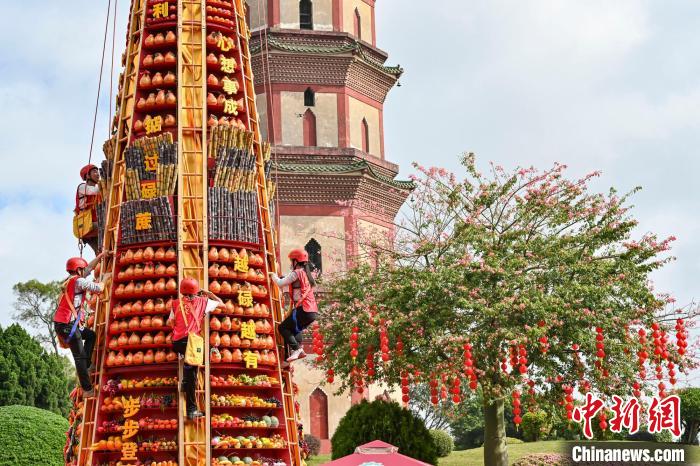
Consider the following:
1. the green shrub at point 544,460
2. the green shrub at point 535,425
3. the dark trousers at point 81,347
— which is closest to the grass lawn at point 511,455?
the green shrub at point 544,460

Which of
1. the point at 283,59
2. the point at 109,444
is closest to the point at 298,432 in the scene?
the point at 109,444

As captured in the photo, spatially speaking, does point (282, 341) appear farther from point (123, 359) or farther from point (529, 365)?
point (529, 365)

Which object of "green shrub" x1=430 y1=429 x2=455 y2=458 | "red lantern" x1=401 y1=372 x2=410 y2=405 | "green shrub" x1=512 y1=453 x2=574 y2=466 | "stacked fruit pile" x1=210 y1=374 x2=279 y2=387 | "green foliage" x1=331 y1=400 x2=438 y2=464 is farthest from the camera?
"green shrub" x1=430 y1=429 x2=455 y2=458

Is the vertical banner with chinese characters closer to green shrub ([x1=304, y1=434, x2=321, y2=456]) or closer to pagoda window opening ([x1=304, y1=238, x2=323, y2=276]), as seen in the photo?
green shrub ([x1=304, y1=434, x2=321, y2=456])

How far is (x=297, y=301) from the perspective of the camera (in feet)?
43.6

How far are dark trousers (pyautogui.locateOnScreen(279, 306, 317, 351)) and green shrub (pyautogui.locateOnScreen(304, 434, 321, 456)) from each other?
49.8 feet

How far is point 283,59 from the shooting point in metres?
31.4

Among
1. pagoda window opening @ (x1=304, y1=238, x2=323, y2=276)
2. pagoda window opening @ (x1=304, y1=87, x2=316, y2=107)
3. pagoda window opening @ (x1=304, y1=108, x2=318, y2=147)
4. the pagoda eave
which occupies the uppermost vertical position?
the pagoda eave

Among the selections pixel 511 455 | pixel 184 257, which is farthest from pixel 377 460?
pixel 511 455

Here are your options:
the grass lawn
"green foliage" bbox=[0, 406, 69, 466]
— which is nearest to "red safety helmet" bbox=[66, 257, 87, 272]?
"green foliage" bbox=[0, 406, 69, 466]

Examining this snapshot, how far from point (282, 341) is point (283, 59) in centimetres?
1904

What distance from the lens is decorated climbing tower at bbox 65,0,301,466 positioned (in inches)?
503

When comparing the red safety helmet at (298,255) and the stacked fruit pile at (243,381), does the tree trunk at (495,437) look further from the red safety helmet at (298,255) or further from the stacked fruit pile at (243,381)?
the red safety helmet at (298,255)

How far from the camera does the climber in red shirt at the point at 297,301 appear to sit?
13.3 meters
